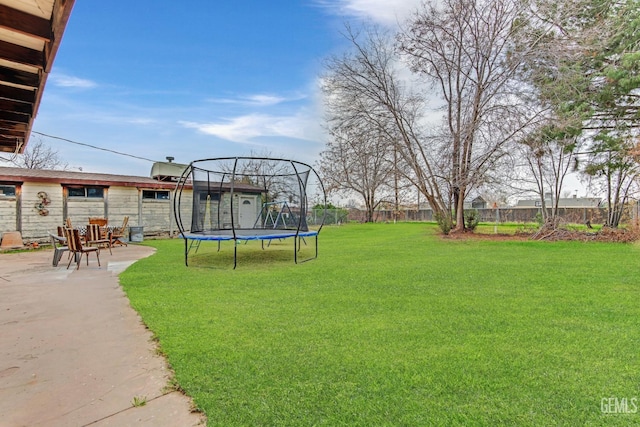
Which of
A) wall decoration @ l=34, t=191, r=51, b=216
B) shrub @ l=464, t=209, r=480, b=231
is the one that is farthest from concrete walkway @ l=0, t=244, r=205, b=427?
shrub @ l=464, t=209, r=480, b=231

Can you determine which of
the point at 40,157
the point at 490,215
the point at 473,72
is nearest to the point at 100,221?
the point at 473,72

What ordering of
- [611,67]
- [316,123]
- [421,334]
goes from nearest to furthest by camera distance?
[421,334], [611,67], [316,123]

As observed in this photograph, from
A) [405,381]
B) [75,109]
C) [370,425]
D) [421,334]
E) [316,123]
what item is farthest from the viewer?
[316,123]

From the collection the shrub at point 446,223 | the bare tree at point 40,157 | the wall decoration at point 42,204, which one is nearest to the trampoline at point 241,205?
the wall decoration at point 42,204

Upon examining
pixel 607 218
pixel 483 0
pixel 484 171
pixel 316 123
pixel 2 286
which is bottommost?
pixel 2 286

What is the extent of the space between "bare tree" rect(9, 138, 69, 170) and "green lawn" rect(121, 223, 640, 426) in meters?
22.4

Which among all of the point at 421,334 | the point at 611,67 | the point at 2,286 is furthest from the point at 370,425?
the point at 611,67

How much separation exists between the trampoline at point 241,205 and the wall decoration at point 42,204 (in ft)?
13.1

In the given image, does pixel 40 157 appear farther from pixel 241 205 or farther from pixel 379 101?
pixel 379 101

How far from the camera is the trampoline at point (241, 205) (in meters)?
6.16

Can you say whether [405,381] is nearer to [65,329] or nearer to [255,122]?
[65,329]

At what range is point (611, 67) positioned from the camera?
29.9 ft

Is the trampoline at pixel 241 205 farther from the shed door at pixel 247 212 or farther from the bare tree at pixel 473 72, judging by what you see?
the bare tree at pixel 473 72

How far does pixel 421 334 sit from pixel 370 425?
1.23 meters
